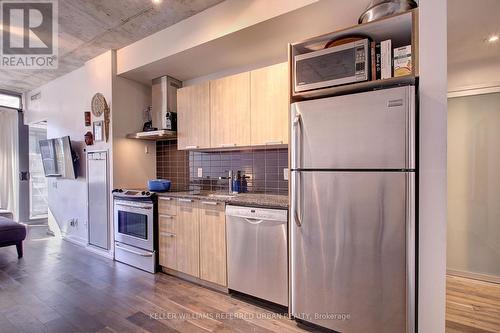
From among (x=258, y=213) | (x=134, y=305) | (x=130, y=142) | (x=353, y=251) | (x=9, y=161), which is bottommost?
(x=134, y=305)

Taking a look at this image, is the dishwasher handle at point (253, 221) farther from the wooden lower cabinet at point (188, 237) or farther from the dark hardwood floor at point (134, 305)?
the dark hardwood floor at point (134, 305)

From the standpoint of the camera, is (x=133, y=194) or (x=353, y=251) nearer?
(x=353, y=251)

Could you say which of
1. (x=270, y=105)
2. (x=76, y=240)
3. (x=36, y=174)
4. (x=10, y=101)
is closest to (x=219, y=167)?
(x=270, y=105)

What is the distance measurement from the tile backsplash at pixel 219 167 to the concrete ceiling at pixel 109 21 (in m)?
1.57

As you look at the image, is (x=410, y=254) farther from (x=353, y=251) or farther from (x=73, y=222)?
(x=73, y=222)

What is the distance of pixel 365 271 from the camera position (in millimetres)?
1643

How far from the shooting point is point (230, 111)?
2725 mm

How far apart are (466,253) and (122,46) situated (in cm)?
517

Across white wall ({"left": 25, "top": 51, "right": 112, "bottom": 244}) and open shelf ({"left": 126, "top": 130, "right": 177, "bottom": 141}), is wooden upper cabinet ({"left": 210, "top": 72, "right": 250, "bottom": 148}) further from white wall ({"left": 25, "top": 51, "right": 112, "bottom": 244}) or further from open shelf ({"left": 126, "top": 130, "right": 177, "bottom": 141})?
white wall ({"left": 25, "top": 51, "right": 112, "bottom": 244})

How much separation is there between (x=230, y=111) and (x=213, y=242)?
1.45 m

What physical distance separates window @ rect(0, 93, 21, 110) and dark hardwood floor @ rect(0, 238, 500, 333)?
3.93 m

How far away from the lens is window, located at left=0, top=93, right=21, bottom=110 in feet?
16.9

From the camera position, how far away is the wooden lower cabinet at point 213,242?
245 centimetres

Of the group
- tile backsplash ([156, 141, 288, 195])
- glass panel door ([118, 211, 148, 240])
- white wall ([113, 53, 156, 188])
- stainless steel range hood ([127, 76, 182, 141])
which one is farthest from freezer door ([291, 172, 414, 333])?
white wall ([113, 53, 156, 188])
